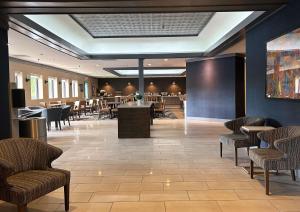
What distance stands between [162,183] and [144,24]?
5.42 m

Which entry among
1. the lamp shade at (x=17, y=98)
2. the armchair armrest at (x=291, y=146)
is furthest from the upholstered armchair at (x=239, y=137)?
the lamp shade at (x=17, y=98)

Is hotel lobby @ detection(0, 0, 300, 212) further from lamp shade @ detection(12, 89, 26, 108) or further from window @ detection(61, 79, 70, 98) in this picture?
window @ detection(61, 79, 70, 98)

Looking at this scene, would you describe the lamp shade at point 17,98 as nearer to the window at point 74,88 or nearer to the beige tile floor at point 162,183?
the beige tile floor at point 162,183

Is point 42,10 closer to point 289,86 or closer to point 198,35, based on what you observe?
point 289,86

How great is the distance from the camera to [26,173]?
124 inches

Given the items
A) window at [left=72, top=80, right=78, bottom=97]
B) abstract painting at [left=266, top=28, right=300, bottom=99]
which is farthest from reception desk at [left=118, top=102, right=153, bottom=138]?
window at [left=72, top=80, right=78, bottom=97]

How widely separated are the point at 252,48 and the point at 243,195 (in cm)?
366

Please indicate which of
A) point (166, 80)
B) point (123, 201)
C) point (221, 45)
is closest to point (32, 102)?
point (221, 45)

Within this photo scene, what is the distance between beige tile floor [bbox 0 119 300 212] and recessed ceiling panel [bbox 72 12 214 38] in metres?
3.30

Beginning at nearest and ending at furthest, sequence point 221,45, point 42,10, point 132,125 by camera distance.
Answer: point 42,10
point 132,125
point 221,45

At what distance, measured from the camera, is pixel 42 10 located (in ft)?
15.2

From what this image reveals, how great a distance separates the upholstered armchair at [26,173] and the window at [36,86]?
34.2 ft

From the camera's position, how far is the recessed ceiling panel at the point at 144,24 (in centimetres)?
736

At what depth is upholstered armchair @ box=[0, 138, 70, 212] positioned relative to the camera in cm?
267
